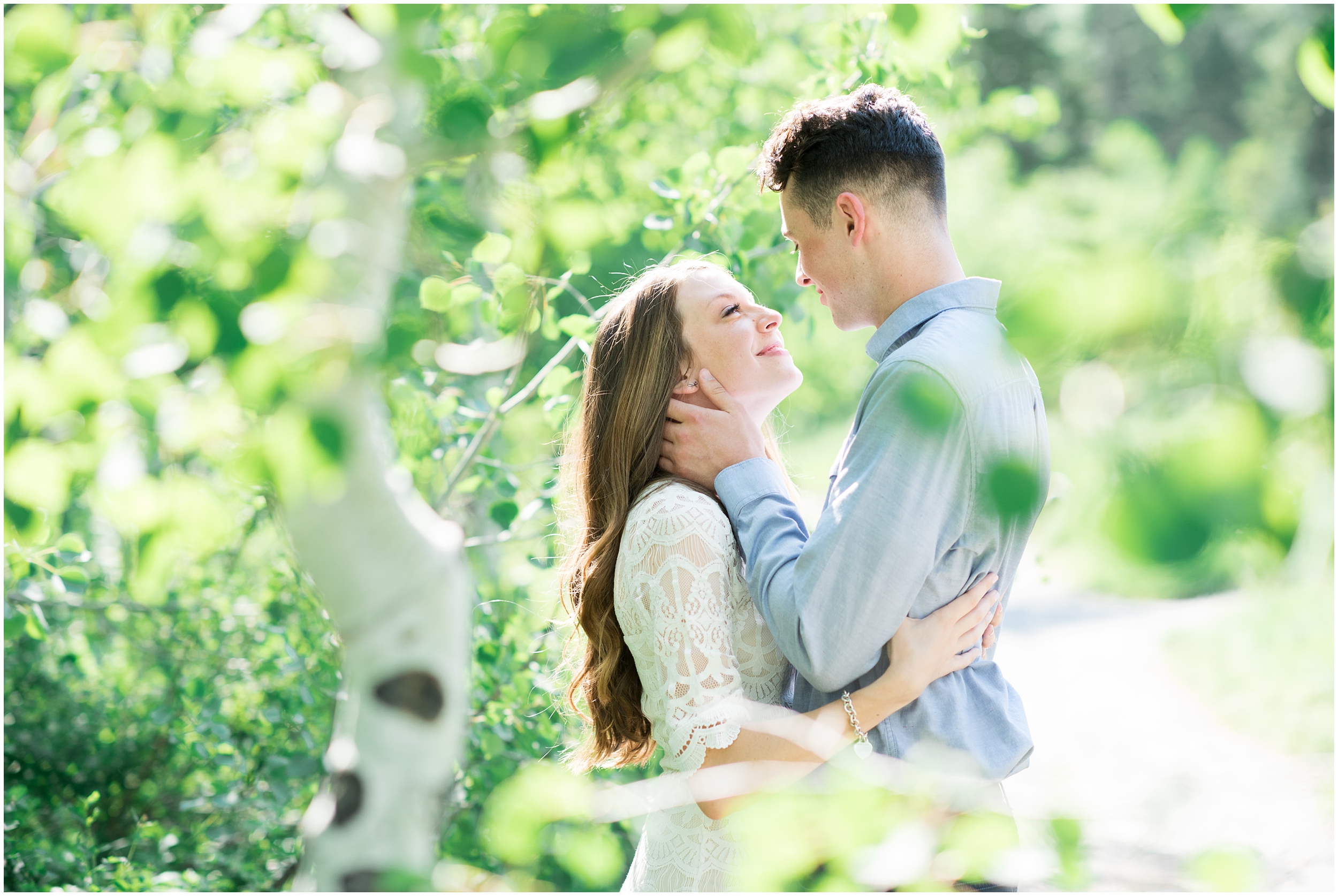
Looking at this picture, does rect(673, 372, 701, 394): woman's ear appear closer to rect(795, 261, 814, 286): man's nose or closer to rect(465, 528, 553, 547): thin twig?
rect(795, 261, 814, 286): man's nose

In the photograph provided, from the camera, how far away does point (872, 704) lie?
1763mm

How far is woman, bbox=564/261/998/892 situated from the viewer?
1.78 meters

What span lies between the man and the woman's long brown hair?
0.25 ft

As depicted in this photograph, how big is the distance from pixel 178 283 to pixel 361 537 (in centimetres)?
30

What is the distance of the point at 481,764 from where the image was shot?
315 centimetres

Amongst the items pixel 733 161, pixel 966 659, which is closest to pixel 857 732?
pixel 966 659

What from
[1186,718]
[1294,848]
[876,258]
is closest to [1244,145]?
[1186,718]

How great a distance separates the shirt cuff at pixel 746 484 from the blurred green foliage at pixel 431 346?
0.58 m

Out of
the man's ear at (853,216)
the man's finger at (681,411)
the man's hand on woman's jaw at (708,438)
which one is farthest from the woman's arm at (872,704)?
the man's ear at (853,216)

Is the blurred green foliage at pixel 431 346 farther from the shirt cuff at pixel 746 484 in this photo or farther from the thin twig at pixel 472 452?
the shirt cuff at pixel 746 484

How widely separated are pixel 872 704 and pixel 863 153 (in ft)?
3.90

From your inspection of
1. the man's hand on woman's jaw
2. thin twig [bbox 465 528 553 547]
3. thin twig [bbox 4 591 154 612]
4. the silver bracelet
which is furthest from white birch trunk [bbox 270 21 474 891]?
thin twig [bbox 4 591 154 612]

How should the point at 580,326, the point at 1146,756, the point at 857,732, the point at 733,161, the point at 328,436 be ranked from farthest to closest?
→ the point at 1146,756
the point at 733,161
the point at 580,326
the point at 857,732
the point at 328,436

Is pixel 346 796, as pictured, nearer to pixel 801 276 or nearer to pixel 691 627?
pixel 691 627
